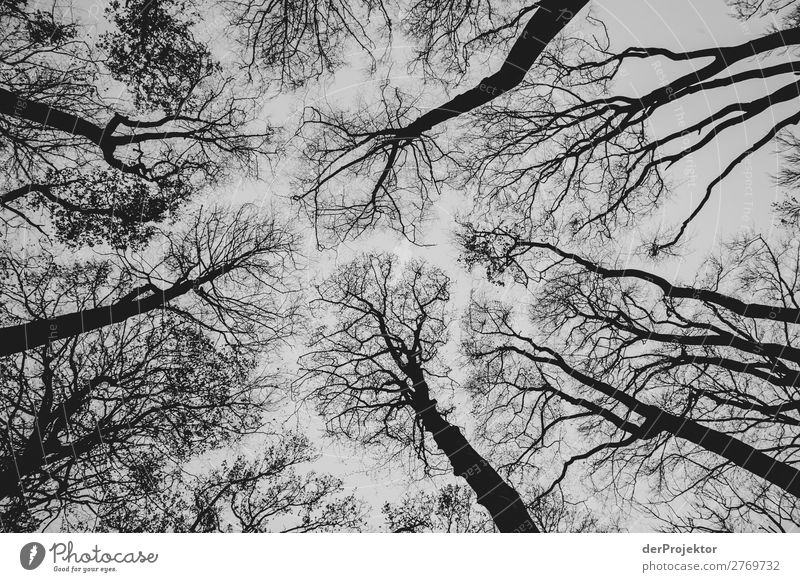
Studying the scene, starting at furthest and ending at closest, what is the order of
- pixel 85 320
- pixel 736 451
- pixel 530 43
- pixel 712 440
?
pixel 85 320 < pixel 712 440 < pixel 736 451 < pixel 530 43

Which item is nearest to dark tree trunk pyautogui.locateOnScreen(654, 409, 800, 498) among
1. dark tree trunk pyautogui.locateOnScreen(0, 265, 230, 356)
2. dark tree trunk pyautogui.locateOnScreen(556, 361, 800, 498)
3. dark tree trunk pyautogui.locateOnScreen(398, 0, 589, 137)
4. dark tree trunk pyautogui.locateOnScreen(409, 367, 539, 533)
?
dark tree trunk pyautogui.locateOnScreen(556, 361, 800, 498)

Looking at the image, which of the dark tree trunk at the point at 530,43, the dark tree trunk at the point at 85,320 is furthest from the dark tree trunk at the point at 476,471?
the dark tree trunk at the point at 530,43

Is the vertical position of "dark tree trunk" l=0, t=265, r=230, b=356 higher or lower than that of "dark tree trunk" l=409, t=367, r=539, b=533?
higher

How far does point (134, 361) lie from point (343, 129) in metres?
6.77

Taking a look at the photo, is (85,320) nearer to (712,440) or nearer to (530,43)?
(530,43)

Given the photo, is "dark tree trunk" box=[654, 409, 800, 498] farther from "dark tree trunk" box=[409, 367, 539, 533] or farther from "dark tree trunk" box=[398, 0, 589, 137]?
"dark tree trunk" box=[398, 0, 589, 137]

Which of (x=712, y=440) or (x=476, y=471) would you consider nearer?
(x=712, y=440)

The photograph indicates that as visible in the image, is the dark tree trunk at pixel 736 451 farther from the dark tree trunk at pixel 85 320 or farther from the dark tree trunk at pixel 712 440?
the dark tree trunk at pixel 85 320

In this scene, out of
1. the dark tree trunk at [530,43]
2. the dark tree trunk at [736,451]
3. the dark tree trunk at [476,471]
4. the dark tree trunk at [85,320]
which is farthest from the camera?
the dark tree trunk at [85,320]

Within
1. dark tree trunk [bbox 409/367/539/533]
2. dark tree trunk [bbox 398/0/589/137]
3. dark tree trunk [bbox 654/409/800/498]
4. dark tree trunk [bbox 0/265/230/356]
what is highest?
dark tree trunk [bbox 0/265/230/356]

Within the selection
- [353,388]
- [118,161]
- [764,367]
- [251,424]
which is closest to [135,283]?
[118,161]

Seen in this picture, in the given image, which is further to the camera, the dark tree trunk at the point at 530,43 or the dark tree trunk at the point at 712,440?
the dark tree trunk at the point at 712,440

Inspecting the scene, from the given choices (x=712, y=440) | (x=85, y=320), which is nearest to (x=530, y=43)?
(x=712, y=440)
